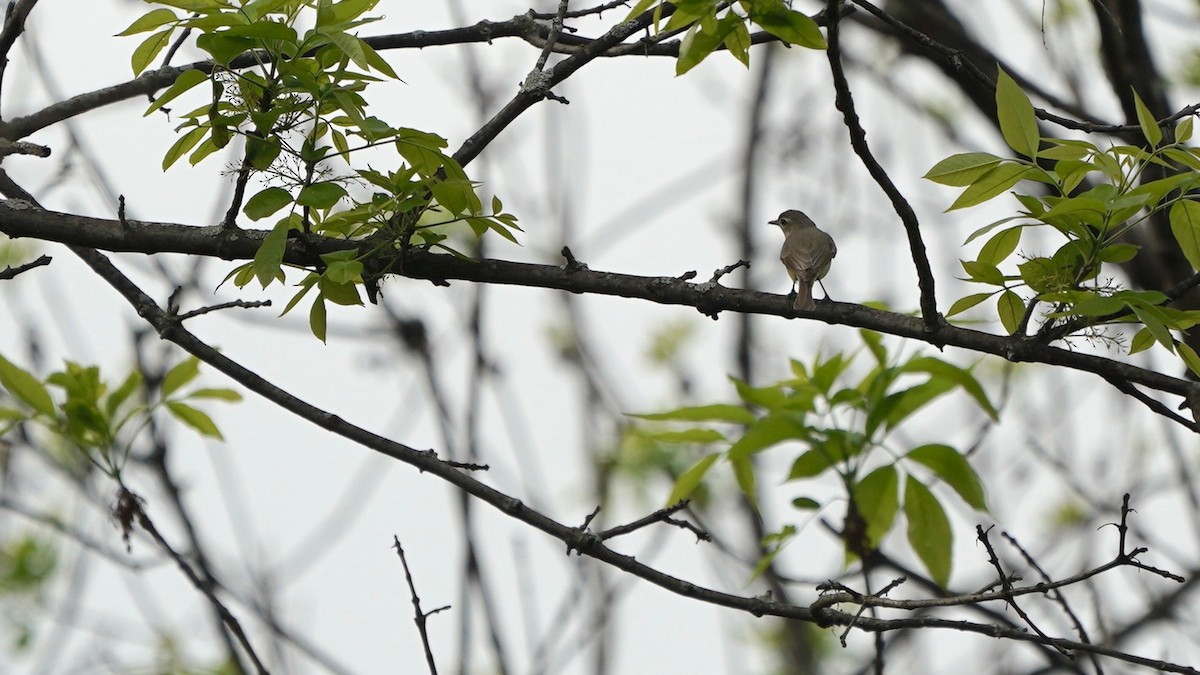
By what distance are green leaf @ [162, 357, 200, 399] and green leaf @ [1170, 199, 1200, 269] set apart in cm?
314

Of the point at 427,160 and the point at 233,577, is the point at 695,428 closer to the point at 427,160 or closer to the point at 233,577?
the point at 427,160

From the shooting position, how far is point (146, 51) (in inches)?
111

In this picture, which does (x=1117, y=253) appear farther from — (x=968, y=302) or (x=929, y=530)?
(x=929, y=530)

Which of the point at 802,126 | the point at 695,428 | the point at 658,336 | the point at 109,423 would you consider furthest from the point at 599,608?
the point at 802,126

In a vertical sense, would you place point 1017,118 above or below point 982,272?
above

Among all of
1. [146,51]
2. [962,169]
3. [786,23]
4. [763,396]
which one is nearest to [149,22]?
[146,51]

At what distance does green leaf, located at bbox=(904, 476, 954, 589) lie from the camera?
3.78 metres

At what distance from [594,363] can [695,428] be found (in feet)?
14.1

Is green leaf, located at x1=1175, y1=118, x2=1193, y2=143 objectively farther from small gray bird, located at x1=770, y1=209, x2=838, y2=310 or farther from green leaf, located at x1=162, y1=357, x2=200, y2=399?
green leaf, located at x1=162, y1=357, x2=200, y2=399

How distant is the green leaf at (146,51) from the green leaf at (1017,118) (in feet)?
6.60

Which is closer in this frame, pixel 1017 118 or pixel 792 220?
pixel 1017 118

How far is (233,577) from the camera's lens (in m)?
6.78

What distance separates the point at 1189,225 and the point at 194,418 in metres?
3.15

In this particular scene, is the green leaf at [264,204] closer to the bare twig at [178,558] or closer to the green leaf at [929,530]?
the bare twig at [178,558]
